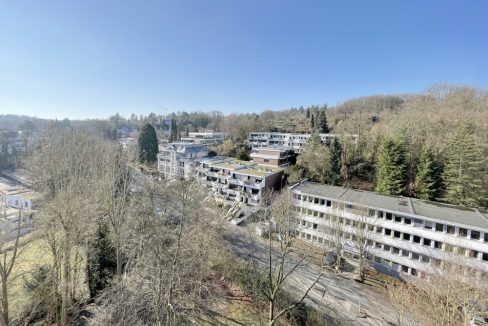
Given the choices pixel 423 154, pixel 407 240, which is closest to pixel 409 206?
pixel 407 240

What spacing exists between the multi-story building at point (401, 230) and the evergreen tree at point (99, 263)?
21731 mm

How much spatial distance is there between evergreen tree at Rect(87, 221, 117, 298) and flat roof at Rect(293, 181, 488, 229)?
77.2 ft

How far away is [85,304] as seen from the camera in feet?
55.6

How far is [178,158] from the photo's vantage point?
175 feet

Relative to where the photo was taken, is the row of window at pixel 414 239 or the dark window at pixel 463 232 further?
the dark window at pixel 463 232

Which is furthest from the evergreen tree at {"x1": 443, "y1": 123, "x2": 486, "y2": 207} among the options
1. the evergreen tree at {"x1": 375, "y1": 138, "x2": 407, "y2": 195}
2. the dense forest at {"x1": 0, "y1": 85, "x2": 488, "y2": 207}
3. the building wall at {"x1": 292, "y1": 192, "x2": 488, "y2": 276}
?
the building wall at {"x1": 292, "y1": 192, "x2": 488, "y2": 276}

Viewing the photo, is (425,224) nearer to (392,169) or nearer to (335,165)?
(392,169)

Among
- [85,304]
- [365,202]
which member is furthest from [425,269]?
[85,304]

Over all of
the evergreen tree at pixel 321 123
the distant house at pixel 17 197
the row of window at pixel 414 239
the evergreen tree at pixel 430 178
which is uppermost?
the evergreen tree at pixel 321 123

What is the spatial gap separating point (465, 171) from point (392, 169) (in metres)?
7.59

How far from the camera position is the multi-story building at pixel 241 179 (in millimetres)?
39237

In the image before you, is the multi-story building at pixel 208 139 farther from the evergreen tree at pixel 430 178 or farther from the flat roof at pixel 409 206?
the evergreen tree at pixel 430 178

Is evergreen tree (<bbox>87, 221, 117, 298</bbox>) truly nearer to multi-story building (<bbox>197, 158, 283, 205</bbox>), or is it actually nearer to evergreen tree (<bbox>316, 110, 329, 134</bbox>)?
multi-story building (<bbox>197, 158, 283, 205</bbox>)

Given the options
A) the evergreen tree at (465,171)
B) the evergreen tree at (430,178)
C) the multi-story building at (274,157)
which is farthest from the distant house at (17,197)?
the evergreen tree at (465,171)
